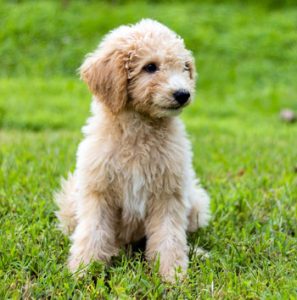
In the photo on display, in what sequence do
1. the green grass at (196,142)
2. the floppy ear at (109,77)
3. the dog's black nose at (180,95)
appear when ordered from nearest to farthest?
1. the green grass at (196,142)
2. the dog's black nose at (180,95)
3. the floppy ear at (109,77)

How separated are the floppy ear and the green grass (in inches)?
39.6

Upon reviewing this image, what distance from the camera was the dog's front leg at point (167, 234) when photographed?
411cm

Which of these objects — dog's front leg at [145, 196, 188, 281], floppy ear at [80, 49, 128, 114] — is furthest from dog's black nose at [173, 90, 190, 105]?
dog's front leg at [145, 196, 188, 281]

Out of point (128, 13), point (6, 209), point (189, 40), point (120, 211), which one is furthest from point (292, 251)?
point (128, 13)

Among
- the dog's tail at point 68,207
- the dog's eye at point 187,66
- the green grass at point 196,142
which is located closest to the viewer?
the green grass at point 196,142

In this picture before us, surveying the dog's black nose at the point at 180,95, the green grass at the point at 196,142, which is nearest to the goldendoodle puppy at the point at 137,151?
the dog's black nose at the point at 180,95

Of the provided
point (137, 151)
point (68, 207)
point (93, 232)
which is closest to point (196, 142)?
point (68, 207)

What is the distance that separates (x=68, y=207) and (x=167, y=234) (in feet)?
2.80

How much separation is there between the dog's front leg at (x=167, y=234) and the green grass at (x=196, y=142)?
10 cm

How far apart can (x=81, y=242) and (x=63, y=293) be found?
57 cm

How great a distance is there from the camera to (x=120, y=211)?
432 centimetres

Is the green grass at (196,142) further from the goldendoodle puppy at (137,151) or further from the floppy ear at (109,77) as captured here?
the floppy ear at (109,77)

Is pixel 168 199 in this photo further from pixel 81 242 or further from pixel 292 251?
pixel 292 251

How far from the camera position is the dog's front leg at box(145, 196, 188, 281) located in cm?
411
